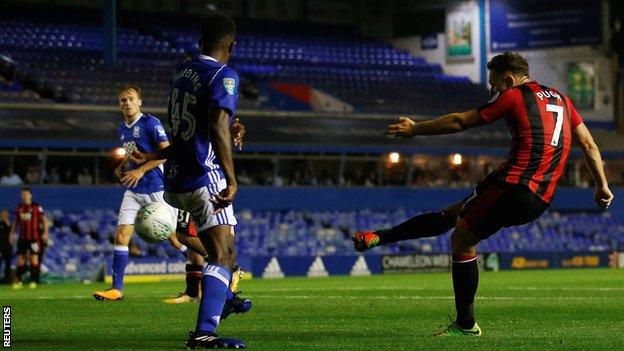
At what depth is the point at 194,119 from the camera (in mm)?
9352

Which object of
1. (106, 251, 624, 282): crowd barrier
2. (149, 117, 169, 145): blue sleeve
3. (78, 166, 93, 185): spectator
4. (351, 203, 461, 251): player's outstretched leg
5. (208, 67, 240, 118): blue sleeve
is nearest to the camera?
(208, 67, 240, 118): blue sleeve

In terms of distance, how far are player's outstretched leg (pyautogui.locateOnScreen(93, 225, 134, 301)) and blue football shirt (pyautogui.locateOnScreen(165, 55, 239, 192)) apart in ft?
22.2

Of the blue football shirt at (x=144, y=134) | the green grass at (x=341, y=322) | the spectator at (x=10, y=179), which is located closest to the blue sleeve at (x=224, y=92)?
the green grass at (x=341, y=322)

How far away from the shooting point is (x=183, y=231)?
48.3ft

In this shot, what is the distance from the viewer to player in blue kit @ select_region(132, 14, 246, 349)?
9.02 meters

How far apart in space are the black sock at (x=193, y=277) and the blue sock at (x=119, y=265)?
1.18m

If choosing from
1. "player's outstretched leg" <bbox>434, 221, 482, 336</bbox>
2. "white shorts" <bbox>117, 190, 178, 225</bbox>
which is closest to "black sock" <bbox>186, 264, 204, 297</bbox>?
"white shorts" <bbox>117, 190, 178, 225</bbox>

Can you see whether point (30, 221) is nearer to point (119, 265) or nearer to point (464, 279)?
→ point (119, 265)

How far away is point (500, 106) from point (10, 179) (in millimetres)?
26630

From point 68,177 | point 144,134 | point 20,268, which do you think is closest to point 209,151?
point 144,134

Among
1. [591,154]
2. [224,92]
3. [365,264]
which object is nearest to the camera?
[224,92]

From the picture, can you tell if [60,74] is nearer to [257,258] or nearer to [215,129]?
[257,258]

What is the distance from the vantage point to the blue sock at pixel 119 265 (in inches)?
639

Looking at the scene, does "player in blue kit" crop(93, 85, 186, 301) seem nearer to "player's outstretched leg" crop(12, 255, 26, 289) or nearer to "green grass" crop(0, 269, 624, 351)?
"green grass" crop(0, 269, 624, 351)
